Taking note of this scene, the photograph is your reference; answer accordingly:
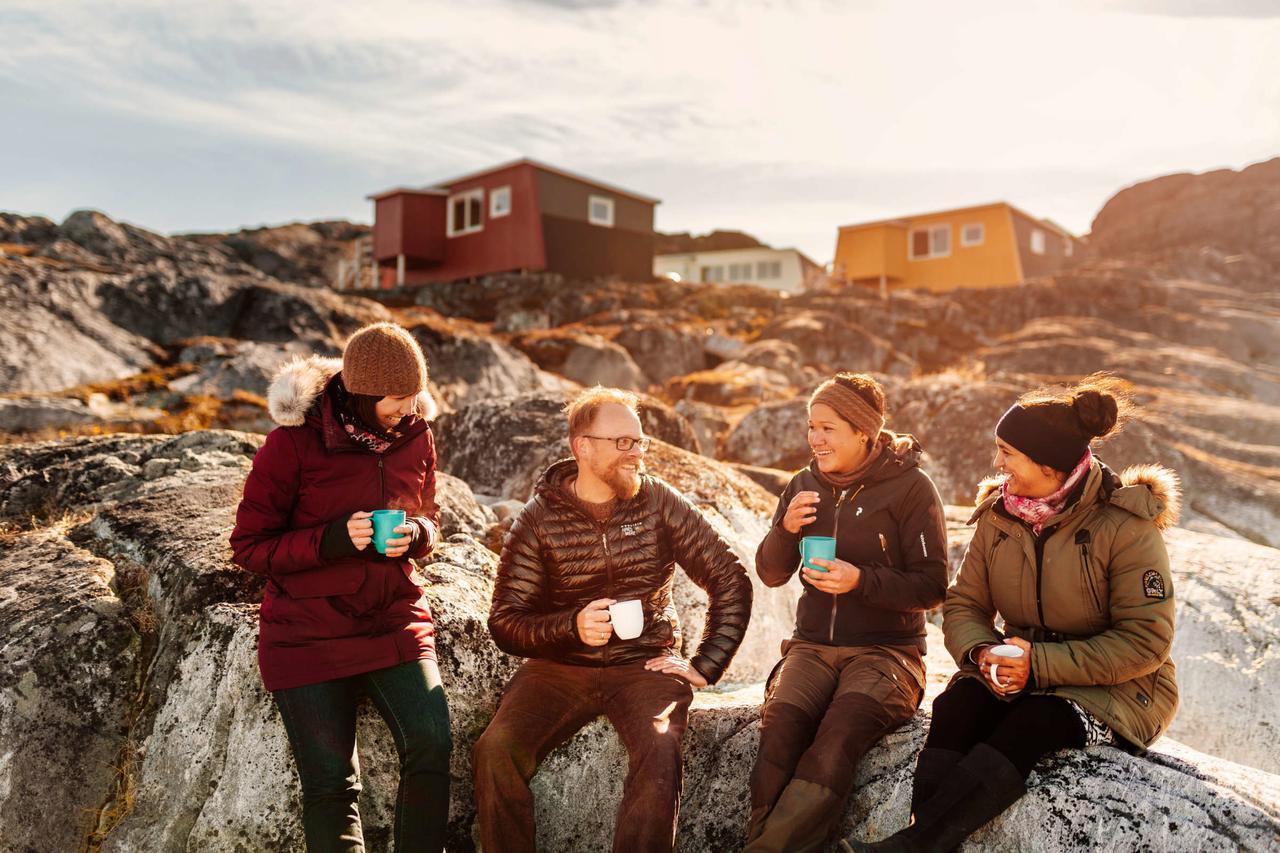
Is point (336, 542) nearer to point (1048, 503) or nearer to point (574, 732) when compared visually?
point (574, 732)

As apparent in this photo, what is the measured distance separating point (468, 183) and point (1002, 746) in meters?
41.2

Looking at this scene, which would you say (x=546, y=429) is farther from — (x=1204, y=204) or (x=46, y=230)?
(x=1204, y=204)

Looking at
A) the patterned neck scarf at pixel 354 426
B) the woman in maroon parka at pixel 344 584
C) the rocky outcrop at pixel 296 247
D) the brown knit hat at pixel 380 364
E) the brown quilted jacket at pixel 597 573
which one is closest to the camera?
the woman in maroon parka at pixel 344 584

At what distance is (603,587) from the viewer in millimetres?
4887

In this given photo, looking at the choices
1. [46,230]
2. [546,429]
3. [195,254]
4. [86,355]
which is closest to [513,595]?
[546,429]

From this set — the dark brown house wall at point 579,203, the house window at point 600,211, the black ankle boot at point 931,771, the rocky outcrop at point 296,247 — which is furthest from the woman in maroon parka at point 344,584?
the rocky outcrop at point 296,247

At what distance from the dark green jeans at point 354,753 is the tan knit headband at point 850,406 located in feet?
8.14

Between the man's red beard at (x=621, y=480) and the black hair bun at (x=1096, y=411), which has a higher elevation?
the black hair bun at (x=1096, y=411)

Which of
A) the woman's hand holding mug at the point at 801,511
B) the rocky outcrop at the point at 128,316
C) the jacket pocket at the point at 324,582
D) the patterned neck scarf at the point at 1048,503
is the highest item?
the rocky outcrop at the point at 128,316

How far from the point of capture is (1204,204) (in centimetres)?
6444

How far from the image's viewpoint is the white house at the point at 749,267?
2398 inches

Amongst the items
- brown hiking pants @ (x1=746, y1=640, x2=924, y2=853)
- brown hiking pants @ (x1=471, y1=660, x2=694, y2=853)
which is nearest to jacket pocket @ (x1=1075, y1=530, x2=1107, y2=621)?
brown hiking pants @ (x1=746, y1=640, x2=924, y2=853)

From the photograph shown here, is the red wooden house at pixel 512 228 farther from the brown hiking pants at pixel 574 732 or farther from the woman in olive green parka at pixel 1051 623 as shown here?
the woman in olive green parka at pixel 1051 623

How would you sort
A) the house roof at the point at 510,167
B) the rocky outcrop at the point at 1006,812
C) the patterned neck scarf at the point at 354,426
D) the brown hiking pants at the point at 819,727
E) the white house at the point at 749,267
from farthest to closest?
the white house at the point at 749,267 < the house roof at the point at 510,167 < the patterned neck scarf at the point at 354,426 < the brown hiking pants at the point at 819,727 < the rocky outcrop at the point at 1006,812
